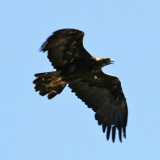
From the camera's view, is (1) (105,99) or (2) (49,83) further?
(1) (105,99)

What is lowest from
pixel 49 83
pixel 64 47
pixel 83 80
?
pixel 49 83

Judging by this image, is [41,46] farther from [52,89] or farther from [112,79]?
[112,79]

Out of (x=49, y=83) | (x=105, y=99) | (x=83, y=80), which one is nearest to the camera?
(x=49, y=83)

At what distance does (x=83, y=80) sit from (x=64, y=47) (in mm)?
1770

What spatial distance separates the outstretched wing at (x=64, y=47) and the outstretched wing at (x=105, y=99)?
1207 mm

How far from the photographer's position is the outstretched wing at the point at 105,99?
57.0 feet

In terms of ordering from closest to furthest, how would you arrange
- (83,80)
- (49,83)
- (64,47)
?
(64,47) < (49,83) < (83,80)

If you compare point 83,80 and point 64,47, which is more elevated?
point 64,47

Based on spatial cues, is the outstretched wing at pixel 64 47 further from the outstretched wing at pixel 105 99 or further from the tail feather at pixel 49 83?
the outstretched wing at pixel 105 99

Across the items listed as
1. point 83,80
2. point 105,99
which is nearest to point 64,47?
point 83,80

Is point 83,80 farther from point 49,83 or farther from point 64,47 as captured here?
point 64,47

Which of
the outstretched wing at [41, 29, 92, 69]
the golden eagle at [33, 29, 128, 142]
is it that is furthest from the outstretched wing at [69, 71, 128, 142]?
the outstretched wing at [41, 29, 92, 69]

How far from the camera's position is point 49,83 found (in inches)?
643

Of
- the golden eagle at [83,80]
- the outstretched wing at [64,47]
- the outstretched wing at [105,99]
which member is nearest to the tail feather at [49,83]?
the golden eagle at [83,80]
